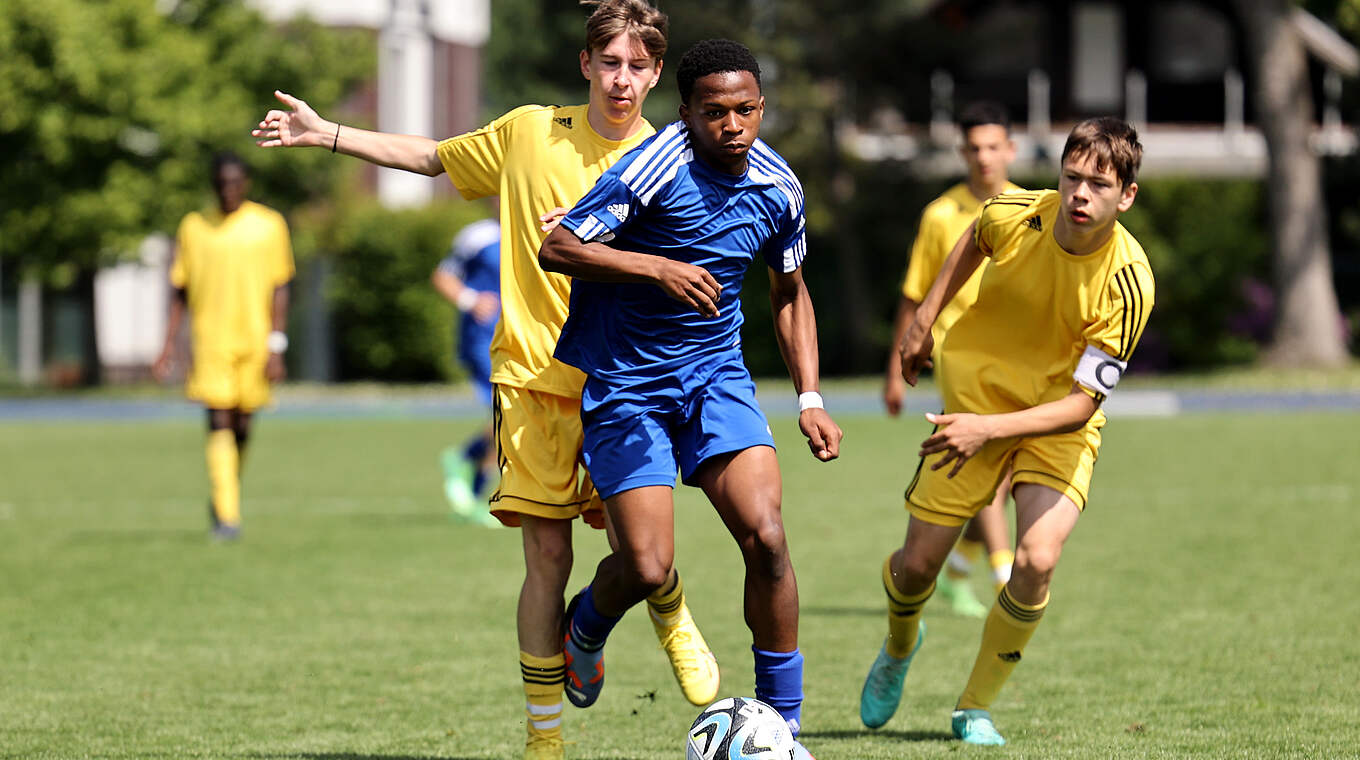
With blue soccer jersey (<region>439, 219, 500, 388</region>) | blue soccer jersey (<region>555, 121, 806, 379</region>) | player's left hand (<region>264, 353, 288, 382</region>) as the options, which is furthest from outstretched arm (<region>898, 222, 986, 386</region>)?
blue soccer jersey (<region>439, 219, 500, 388</region>)

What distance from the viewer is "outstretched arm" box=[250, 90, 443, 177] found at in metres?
5.70

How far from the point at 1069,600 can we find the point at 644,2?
4.55 meters

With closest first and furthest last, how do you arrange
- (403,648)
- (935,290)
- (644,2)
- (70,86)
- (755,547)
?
(755,547), (644,2), (935,290), (403,648), (70,86)

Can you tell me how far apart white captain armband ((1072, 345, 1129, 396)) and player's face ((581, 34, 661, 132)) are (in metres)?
1.62

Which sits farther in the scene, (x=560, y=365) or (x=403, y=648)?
(x=403, y=648)

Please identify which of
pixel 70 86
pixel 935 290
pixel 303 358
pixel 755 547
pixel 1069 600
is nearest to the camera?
pixel 755 547

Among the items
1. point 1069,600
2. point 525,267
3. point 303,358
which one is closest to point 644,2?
point 525,267

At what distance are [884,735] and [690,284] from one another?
1.94 meters

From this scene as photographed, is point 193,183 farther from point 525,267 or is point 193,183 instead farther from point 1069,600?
point 525,267

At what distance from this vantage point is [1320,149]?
34.9 meters

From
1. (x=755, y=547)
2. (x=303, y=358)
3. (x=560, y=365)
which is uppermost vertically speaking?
(x=560, y=365)

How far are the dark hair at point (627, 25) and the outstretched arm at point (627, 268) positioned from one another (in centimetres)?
76

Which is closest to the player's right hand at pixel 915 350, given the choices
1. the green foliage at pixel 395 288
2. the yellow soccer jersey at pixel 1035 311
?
the yellow soccer jersey at pixel 1035 311

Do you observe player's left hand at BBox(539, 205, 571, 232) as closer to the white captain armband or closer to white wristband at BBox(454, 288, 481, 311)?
the white captain armband
